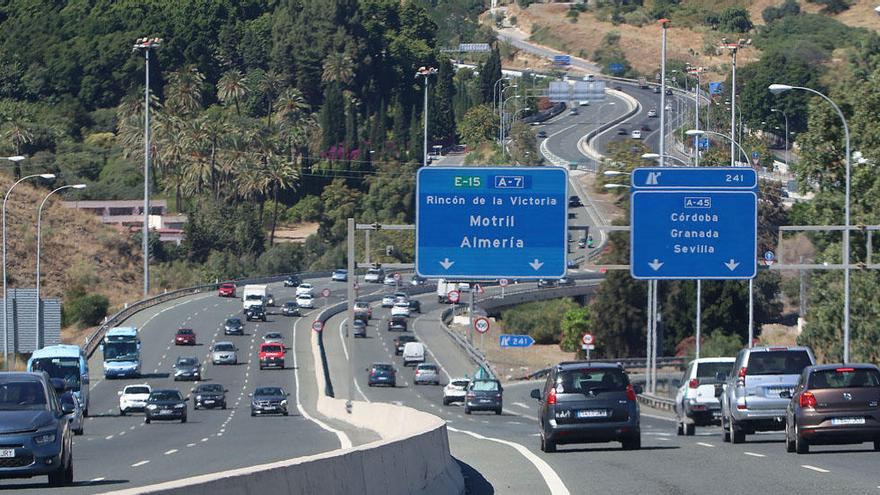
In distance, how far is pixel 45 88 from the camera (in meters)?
178

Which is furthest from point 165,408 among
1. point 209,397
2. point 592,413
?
point 592,413

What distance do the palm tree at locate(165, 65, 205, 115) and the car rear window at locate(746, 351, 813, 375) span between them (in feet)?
449

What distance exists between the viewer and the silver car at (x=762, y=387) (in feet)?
98.7

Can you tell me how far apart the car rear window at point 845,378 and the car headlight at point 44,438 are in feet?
40.1

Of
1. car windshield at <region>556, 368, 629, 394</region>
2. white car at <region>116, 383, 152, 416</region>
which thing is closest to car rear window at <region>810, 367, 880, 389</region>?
car windshield at <region>556, 368, 629, 394</region>

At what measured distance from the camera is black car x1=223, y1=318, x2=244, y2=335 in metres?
94.9

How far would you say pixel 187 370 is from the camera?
76312mm

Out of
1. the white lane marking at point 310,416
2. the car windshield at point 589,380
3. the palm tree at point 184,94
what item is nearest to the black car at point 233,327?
the white lane marking at point 310,416

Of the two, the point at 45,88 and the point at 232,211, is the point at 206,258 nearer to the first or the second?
the point at 232,211

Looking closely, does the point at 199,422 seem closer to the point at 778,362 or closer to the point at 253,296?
the point at 778,362

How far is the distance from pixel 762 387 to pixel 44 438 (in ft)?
47.2

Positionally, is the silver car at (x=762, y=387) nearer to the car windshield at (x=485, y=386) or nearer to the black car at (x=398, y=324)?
the car windshield at (x=485, y=386)

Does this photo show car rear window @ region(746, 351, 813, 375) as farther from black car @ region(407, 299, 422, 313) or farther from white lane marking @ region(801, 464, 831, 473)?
black car @ region(407, 299, 422, 313)

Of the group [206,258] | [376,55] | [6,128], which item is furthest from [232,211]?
[376,55]
